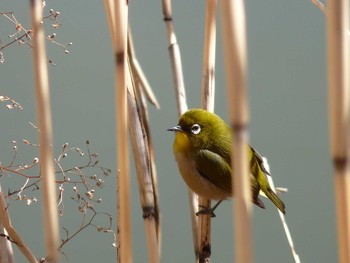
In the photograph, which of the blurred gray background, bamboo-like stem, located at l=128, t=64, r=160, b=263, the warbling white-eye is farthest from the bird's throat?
the blurred gray background

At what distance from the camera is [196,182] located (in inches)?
40.8

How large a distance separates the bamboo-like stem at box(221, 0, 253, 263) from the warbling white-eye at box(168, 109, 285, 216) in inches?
23.1

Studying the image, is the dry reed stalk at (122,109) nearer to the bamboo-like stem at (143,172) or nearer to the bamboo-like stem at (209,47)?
the bamboo-like stem at (143,172)

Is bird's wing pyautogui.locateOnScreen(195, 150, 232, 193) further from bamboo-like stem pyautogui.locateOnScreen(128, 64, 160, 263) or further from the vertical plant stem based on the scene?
the vertical plant stem

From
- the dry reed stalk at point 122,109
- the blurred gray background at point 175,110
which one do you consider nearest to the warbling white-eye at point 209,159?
the dry reed stalk at point 122,109

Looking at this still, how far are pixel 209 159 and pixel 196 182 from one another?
48mm

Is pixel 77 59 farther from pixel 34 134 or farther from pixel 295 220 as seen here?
pixel 295 220

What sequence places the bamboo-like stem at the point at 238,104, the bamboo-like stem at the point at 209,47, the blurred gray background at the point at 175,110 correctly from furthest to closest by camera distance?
the blurred gray background at the point at 175,110, the bamboo-like stem at the point at 209,47, the bamboo-like stem at the point at 238,104

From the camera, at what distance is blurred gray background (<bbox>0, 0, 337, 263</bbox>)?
5.89 ft

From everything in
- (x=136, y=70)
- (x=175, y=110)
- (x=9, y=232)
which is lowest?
(x=9, y=232)

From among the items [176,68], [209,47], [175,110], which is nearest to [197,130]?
[176,68]

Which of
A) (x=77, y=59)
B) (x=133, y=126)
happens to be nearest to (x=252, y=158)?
(x=133, y=126)

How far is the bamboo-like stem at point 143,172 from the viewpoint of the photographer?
67cm

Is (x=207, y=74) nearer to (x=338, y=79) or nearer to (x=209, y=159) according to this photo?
(x=209, y=159)
